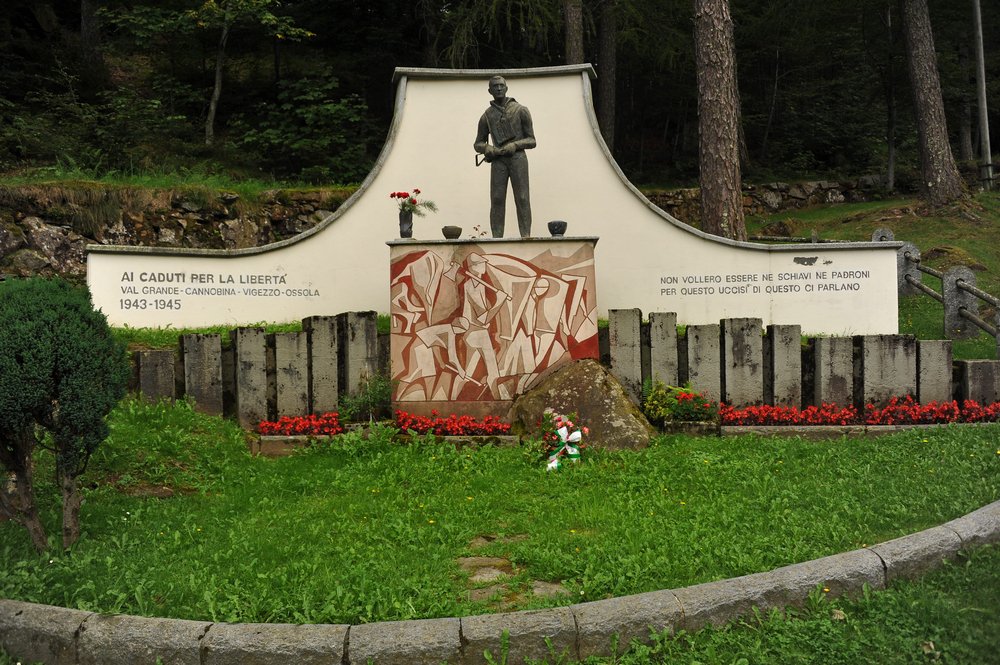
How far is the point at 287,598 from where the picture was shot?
455 cm

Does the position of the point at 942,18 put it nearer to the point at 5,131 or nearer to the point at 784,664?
the point at 5,131

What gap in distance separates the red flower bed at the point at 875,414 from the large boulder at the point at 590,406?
1.18m

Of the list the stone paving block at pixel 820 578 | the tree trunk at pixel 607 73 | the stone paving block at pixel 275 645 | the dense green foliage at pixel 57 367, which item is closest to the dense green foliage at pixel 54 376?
the dense green foliage at pixel 57 367

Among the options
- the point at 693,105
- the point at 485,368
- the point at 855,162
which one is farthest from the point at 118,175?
the point at 855,162

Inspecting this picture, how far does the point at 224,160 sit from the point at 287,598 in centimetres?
1537

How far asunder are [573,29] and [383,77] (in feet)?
21.4

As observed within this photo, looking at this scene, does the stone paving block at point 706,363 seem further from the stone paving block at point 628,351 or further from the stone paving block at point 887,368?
the stone paving block at point 887,368

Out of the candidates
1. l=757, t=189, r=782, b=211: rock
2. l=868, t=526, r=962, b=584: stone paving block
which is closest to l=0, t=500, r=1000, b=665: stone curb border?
l=868, t=526, r=962, b=584: stone paving block

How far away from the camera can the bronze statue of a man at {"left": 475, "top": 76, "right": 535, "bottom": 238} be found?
1003cm

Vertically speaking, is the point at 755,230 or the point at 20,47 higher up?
the point at 20,47

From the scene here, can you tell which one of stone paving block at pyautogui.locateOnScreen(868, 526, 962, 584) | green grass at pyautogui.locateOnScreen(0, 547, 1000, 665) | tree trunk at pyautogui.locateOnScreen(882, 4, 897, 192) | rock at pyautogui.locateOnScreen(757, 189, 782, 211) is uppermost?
tree trunk at pyautogui.locateOnScreen(882, 4, 897, 192)

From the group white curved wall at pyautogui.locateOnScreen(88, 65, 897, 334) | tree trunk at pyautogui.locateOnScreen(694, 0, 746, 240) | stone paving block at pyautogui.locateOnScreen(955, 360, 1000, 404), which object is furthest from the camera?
tree trunk at pyautogui.locateOnScreen(694, 0, 746, 240)

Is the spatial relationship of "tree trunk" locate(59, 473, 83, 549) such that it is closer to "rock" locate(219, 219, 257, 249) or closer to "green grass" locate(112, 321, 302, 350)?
"green grass" locate(112, 321, 302, 350)

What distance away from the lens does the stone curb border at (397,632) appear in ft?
13.3
